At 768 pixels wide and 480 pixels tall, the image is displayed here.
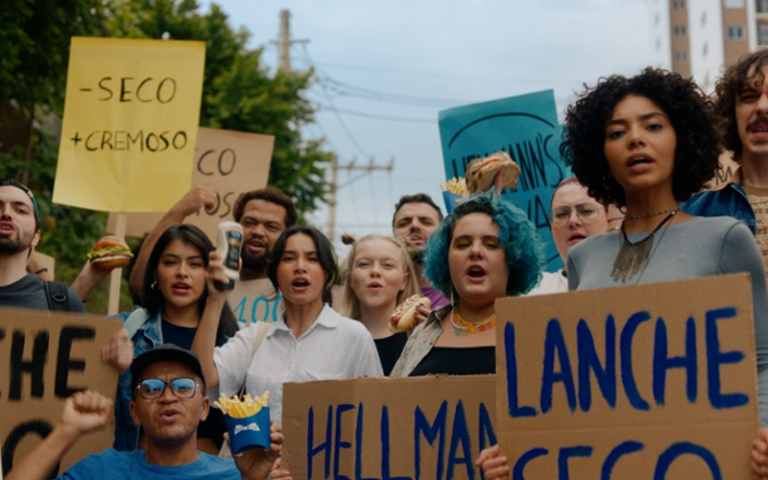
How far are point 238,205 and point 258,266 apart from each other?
50cm

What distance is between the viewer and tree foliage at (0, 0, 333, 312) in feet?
38.3

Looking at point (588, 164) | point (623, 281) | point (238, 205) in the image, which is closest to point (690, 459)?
point (623, 281)

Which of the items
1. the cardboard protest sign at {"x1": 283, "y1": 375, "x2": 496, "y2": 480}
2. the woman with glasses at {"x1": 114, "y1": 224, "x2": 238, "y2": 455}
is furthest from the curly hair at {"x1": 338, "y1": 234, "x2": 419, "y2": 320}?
the cardboard protest sign at {"x1": 283, "y1": 375, "x2": 496, "y2": 480}

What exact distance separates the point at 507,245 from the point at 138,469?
156cm

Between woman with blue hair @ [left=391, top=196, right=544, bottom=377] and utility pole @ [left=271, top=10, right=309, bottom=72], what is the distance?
26866mm

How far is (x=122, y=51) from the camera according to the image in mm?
6504

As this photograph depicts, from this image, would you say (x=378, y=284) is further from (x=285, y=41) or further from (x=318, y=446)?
(x=285, y=41)

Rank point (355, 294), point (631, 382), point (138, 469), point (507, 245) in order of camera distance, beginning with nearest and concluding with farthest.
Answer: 1. point (631, 382)
2. point (507, 245)
3. point (138, 469)
4. point (355, 294)

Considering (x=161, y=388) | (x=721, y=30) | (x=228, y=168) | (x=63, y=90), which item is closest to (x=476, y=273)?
(x=161, y=388)

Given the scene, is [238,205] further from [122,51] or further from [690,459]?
[690,459]

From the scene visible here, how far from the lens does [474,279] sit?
3561 mm

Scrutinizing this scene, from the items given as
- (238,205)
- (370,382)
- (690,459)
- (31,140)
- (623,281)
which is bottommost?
(690,459)

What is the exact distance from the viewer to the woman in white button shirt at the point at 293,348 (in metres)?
4.19

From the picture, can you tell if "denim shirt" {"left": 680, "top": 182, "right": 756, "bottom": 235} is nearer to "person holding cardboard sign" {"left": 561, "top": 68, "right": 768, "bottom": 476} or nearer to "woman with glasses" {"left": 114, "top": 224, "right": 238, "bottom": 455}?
"person holding cardboard sign" {"left": 561, "top": 68, "right": 768, "bottom": 476}
